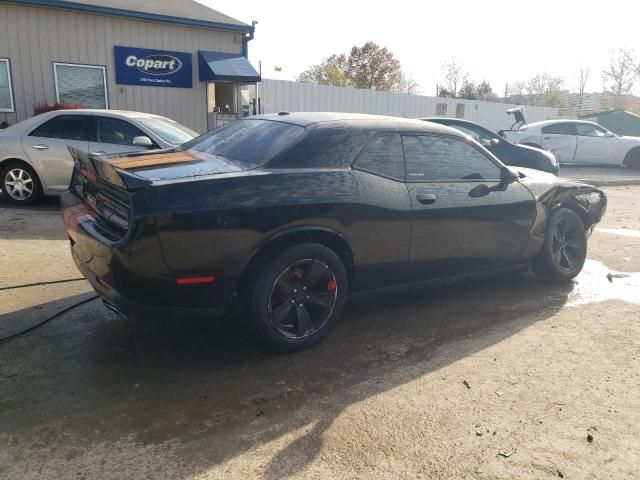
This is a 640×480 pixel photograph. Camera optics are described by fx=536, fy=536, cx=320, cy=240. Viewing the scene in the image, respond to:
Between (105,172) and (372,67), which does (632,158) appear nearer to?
(105,172)

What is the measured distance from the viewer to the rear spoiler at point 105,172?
3039 millimetres

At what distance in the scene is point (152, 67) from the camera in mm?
13312

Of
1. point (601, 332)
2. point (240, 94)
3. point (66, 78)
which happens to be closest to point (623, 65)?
point (240, 94)

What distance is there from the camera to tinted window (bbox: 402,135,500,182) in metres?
4.13

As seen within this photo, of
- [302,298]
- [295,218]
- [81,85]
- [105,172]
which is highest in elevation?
[81,85]

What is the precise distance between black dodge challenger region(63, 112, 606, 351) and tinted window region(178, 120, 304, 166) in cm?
2

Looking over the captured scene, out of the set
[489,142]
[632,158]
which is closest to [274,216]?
[489,142]

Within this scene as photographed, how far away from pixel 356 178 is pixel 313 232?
0.54 metres

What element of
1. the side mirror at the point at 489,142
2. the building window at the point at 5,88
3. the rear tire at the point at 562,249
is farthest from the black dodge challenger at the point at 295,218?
the building window at the point at 5,88

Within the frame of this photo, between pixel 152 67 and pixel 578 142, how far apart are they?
40.0ft

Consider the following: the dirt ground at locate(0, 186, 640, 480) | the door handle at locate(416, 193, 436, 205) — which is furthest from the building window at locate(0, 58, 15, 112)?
the door handle at locate(416, 193, 436, 205)

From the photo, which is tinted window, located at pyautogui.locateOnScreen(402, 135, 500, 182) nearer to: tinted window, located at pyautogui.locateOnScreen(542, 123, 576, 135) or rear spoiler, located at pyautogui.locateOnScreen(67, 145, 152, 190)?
rear spoiler, located at pyautogui.locateOnScreen(67, 145, 152, 190)

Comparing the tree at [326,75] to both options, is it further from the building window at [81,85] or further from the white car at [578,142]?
the building window at [81,85]

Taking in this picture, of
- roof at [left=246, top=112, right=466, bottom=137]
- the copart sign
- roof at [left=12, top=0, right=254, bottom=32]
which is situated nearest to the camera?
roof at [left=246, top=112, right=466, bottom=137]
